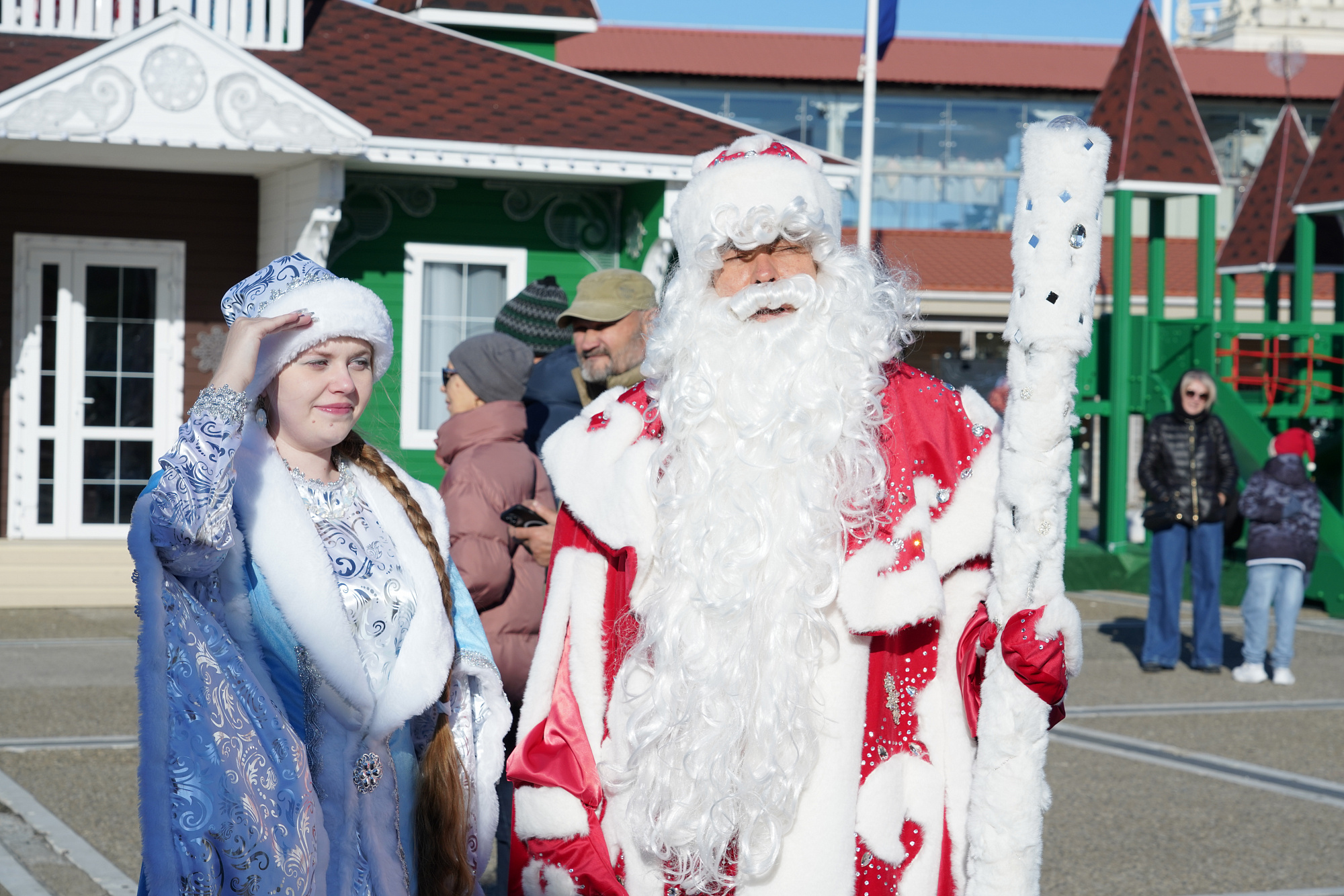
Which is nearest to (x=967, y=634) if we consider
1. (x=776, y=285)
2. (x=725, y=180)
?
(x=776, y=285)

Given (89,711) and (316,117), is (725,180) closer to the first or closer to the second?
(89,711)

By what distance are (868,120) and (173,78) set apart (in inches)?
236

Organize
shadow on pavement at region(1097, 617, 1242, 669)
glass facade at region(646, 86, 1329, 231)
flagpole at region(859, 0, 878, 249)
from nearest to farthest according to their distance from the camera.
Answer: shadow on pavement at region(1097, 617, 1242, 669) < flagpole at region(859, 0, 878, 249) < glass facade at region(646, 86, 1329, 231)

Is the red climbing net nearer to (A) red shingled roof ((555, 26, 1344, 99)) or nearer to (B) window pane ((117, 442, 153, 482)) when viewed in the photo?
(B) window pane ((117, 442, 153, 482))

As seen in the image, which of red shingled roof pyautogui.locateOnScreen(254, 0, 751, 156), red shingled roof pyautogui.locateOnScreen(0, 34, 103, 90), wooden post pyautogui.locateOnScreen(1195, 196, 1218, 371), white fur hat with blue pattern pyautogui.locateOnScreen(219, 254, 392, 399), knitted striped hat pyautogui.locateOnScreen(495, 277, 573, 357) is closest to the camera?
white fur hat with blue pattern pyautogui.locateOnScreen(219, 254, 392, 399)

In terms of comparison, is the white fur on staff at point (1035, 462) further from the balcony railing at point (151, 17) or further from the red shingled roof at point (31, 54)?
the balcony railing at point (151, 17)

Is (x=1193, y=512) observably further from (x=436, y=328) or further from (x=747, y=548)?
(x=747, y=548)

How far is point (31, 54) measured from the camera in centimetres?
1123

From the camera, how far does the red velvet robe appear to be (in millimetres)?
2611

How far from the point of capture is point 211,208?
1249 cm

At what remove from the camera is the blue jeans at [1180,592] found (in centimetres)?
955

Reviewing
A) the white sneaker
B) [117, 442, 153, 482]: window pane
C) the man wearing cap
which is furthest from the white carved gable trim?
the white sneaker

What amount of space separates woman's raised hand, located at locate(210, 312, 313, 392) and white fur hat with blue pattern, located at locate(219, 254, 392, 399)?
0.09 meters

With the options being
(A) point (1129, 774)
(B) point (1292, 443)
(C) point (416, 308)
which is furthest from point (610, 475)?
(C) point (416, 308)
